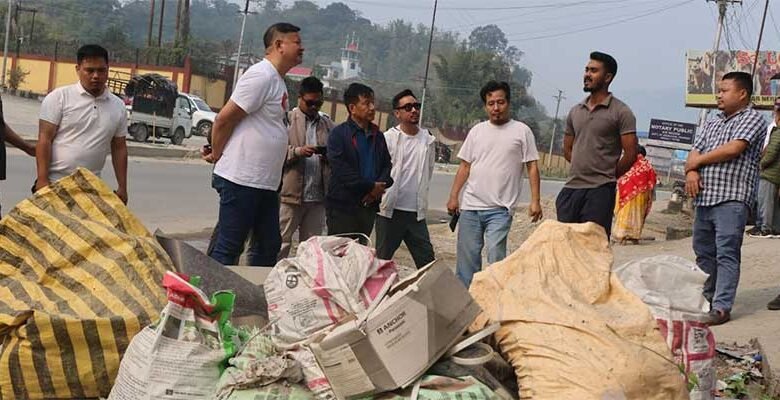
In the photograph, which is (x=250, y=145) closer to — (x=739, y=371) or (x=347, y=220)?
(x=347, y=220)

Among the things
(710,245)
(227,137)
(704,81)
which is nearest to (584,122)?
(710,245)

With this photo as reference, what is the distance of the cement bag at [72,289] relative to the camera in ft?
11.5

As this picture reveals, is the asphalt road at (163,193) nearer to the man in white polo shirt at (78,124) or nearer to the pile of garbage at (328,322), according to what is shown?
the man in white polo shirt at (78,124)

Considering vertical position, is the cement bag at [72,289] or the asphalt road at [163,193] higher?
the cement bag at [72,289]

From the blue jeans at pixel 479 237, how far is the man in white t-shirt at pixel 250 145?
5.96 feet

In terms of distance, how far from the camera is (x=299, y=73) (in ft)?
268

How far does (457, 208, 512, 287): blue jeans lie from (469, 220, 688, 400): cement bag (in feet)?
7.78

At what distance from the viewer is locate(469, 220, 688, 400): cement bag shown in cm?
324

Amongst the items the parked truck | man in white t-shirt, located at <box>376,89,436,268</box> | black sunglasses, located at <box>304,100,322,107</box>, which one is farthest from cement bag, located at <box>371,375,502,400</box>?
the parked truck

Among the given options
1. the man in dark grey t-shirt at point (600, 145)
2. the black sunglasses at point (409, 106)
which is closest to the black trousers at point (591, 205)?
the man in dark grey t-shirt at point (600, 145)

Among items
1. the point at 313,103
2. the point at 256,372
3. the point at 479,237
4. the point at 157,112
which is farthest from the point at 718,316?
Answer: the point at 157,112

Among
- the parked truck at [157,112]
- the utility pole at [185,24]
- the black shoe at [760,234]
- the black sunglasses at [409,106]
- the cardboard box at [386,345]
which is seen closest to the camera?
the cardboard box at [386,345]

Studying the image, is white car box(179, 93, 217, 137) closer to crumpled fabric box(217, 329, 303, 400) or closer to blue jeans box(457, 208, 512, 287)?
blue jeans box(457, 208, 512, 287)

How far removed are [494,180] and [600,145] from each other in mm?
765
